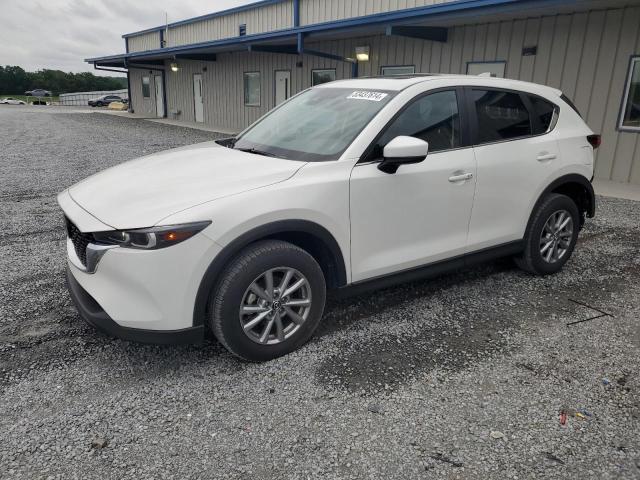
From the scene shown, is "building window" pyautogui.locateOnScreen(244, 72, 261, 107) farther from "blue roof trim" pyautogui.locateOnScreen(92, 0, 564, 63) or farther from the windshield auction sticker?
the windshield auction sticker

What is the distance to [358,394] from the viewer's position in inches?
111

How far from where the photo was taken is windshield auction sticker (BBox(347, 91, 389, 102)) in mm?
3525

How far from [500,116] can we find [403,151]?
1402 mm

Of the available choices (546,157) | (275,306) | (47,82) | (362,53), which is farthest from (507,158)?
(47,82)

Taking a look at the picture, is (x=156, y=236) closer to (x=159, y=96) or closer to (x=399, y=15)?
(x=399, y=15)

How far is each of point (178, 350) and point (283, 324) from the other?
0.72 metres

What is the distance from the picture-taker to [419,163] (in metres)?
3.46

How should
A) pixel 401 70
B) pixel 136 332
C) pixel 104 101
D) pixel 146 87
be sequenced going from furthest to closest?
pixel 104 101 → pixel 146 87 → pixel 401 70 → pixel 136 332

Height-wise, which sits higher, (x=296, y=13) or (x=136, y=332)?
(x=296, y=13)

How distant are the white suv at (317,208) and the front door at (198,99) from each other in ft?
68.1

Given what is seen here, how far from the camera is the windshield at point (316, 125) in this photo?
336 centimetres

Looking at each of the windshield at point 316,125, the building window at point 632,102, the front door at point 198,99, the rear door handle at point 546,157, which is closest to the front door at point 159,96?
the front door at point 198,99

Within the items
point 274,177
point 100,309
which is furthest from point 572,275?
point 100,309

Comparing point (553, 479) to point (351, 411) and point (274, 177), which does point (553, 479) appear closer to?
point (351, 411)
